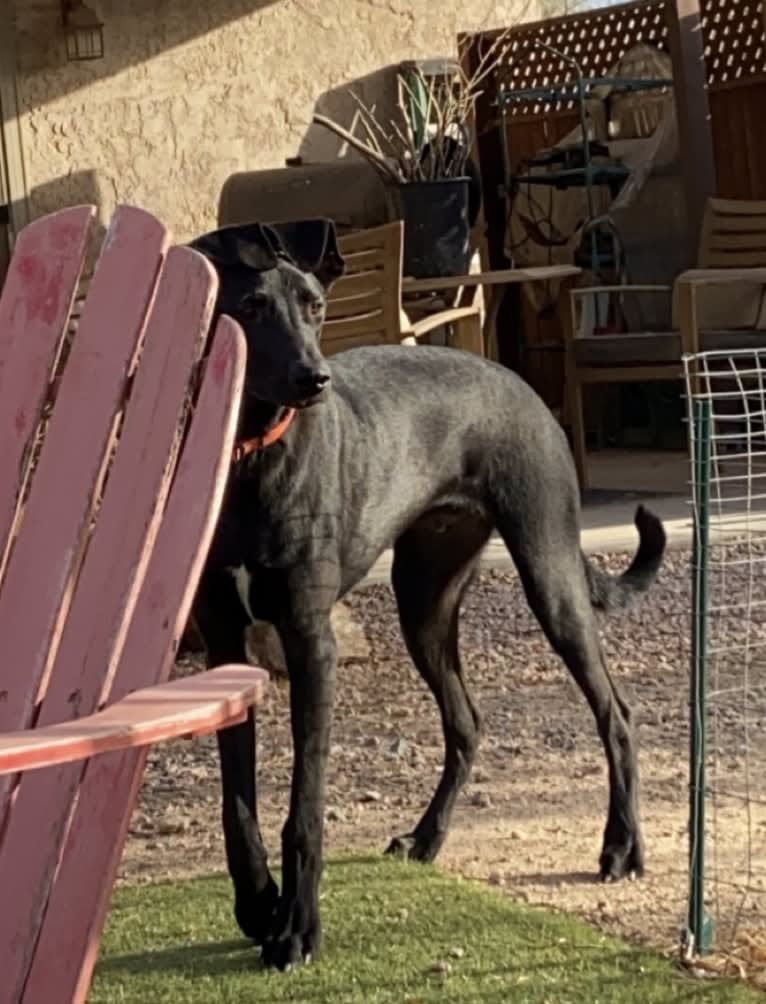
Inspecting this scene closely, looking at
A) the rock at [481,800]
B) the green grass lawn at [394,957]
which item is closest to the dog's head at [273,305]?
the green grass lawn at [394,957]

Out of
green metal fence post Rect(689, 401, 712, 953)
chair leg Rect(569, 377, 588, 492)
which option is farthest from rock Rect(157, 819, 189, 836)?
chair leg Rect(569, 377, 588, 492)

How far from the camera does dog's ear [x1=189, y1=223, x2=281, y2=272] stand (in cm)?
449

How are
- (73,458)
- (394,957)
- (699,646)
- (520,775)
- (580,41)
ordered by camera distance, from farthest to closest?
(580,41) < (520,775) < (394,957) < (699,646) < (73,458)

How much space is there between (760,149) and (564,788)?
21.1ft

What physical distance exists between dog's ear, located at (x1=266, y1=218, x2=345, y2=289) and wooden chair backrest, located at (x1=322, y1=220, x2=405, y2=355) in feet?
8.98

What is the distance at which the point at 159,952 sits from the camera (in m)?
4.43

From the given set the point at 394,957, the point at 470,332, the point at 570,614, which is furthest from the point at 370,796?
the point at 470,332

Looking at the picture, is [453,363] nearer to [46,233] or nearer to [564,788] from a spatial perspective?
[564,788]

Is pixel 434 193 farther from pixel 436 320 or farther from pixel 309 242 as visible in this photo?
pixel 309 242

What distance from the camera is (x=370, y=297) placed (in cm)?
766

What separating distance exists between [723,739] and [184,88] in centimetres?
632

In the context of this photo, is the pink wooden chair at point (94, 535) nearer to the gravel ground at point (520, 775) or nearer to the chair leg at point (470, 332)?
the gravel ground at point (520, 775)

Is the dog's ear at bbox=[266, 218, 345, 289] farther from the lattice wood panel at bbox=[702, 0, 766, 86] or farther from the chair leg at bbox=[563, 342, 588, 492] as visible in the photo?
the lattice wood panel at bbox=[702, 0, 766, 86]

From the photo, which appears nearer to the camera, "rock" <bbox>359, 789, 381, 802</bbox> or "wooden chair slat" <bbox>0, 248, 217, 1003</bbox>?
"wooden chair slat" <bbox>0, 248, 217, 1003</bbox>
